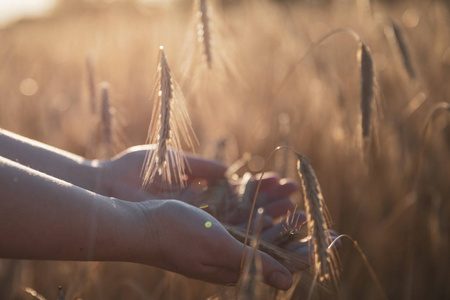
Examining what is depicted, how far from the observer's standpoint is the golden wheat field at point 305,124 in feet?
4.75

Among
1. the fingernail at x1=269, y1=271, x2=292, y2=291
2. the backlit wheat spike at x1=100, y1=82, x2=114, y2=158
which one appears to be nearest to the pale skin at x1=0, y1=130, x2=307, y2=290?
the fingernail at x1=269, y1=271, x2=292, y2=291

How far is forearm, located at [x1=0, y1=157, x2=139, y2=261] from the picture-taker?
2.94 ft

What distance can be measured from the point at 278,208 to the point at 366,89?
597 millimetres

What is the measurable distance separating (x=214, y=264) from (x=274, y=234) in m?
0.31

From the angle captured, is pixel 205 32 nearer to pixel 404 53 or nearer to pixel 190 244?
pixel 190 244

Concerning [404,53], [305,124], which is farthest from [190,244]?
[305,124]

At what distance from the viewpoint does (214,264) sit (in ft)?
3.47

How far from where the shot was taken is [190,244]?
1024 mm

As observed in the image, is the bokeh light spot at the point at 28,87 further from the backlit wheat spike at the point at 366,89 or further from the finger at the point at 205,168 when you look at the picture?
the backlit wheat spike at the point at 366,89

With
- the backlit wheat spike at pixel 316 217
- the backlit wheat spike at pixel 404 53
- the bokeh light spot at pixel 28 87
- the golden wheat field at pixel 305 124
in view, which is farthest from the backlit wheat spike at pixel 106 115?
the bokeh light spot at pixel 28 87

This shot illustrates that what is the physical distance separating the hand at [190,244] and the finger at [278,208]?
51cm

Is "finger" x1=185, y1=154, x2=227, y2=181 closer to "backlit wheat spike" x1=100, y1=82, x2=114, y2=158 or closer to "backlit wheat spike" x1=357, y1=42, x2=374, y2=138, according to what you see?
"backlit wheat spike" x1=100, y1=82, x2=114, y2=158

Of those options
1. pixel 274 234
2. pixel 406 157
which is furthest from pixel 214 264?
pixel 406 157

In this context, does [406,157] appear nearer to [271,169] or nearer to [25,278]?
[271,169]
